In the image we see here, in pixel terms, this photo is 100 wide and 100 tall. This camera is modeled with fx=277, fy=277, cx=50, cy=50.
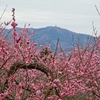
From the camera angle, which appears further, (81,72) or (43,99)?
(81,72)

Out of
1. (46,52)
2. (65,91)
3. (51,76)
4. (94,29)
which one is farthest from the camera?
(46,52)

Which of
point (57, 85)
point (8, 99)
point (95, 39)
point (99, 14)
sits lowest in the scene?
point (8, 99)

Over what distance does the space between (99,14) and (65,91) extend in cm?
194

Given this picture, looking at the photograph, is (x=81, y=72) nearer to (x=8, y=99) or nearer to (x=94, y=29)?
(x=94, y=29)

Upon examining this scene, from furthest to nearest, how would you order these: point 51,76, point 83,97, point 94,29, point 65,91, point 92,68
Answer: point 83,97
point 92,68
point 94,29
point 51,76
point 65,91

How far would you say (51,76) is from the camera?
661 centimetres

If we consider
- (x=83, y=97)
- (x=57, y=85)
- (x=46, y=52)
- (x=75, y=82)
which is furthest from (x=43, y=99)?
(x=46, y=52)

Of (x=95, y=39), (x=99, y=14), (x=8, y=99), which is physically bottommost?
(x=8, y=99)

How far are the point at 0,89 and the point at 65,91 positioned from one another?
1.65m

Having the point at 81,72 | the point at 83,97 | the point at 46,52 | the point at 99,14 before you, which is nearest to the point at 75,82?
the point at 81,72

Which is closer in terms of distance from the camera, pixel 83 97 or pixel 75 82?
pixel 75 82

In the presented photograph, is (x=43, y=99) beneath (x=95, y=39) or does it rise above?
beneath

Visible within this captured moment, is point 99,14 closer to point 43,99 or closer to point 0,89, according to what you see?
point 43,99

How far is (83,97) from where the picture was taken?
1226cm
